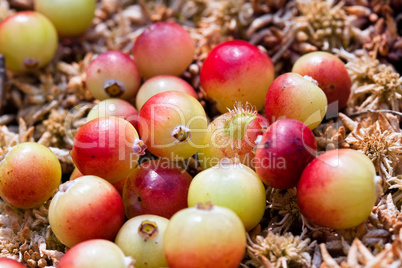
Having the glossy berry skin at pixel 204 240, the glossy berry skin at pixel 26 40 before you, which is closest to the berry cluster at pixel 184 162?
the glossy berry skin at pixel 204 240

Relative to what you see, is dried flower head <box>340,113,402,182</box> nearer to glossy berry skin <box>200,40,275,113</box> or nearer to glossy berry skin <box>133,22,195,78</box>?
glossy berry skin <box>200,40,275,113</box>

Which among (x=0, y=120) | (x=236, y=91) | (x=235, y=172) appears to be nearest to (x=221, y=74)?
(x=236, y=91)

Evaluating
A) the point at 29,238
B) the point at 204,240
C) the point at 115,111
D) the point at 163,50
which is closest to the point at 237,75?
the point at 163,50

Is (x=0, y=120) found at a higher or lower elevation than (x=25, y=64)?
lower

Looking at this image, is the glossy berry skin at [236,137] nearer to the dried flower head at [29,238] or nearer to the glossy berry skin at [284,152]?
the glossy berry skin at [284,152]

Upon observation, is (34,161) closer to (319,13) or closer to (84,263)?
(84,263)

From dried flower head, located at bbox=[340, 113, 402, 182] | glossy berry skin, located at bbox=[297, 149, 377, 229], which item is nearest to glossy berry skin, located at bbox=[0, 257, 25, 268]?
glossy berry skin, located at bbox=[297, 149, 377, 229]

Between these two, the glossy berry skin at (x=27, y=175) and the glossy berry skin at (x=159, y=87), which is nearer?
the glossy berry skin at (x=27, y=175)
